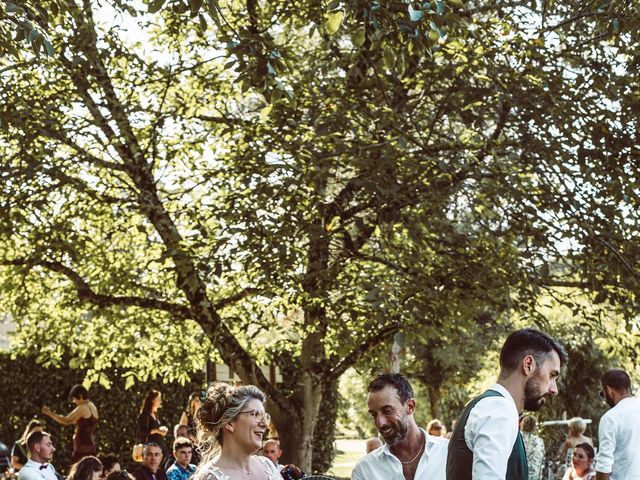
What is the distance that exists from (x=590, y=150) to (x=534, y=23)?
196 cm

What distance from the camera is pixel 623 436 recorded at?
7.95m

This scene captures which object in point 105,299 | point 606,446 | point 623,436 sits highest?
point 105,299

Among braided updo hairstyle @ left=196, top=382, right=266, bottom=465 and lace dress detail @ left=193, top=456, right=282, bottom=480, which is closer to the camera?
lace dress detail @ left=193, top=456, right=282, bottom=480

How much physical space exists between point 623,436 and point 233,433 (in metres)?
4.31

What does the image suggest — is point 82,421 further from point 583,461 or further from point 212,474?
point 212,474

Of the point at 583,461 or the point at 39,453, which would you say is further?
the point at 583,461

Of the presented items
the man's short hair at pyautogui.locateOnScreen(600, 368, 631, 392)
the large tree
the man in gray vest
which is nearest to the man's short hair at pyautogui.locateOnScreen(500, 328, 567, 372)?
the man in gray vest

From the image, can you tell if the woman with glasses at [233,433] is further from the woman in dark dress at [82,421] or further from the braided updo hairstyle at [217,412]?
the woman in dark dress at [82,421]

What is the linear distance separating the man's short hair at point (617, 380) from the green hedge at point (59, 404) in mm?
12957

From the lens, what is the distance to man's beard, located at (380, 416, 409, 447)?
16.1ft

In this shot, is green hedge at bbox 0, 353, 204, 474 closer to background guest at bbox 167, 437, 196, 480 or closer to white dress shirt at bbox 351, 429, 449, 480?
background guest at bbox 167, 437, 196, 480

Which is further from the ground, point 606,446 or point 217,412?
point 606,446

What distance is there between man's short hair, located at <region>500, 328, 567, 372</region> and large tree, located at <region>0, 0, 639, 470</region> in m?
6.06

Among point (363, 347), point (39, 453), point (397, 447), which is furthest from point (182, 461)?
point (397, 447)
